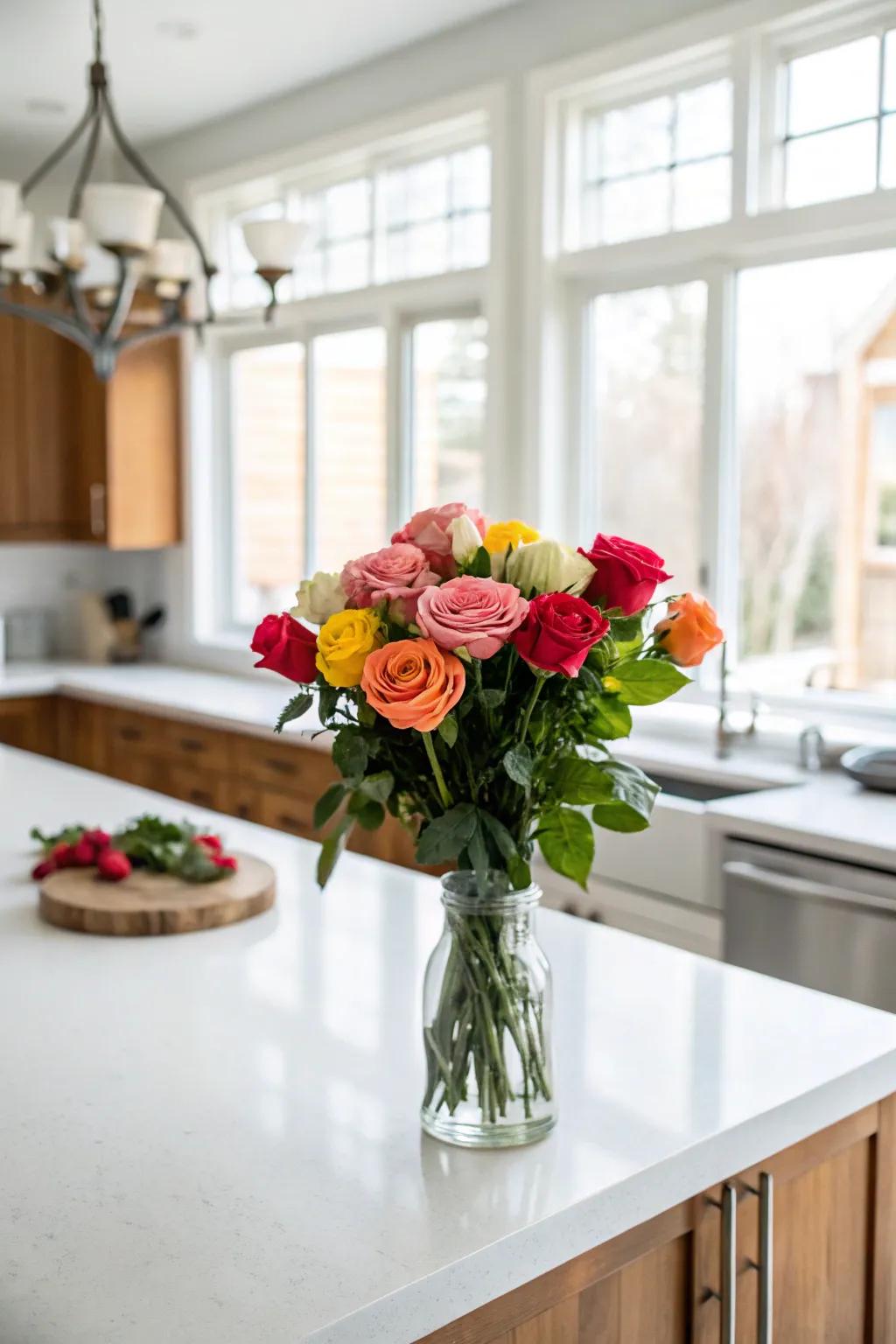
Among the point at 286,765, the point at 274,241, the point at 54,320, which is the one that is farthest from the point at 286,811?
the point at 274,241

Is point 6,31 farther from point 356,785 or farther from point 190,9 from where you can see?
point 356,785

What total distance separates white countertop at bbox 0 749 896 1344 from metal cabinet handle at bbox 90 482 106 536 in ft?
12.4

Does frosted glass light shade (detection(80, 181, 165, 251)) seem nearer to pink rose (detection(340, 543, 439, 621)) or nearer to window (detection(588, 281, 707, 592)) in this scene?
window (detection(588, 281, 707, 592))

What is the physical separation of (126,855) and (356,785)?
96cm

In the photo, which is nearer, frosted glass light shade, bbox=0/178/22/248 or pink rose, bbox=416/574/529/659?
pink rose, bbox=416/574/529/659

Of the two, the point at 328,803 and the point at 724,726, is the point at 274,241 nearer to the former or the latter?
the point at 724,726

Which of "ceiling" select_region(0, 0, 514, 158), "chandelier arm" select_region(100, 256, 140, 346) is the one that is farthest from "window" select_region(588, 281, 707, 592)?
"chandelier arm" select_region(100, 256, 140, 346)

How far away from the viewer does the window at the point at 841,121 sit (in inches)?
132

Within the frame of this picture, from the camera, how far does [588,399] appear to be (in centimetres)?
418

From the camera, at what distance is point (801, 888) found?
2596 mm

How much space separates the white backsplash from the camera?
6.02m

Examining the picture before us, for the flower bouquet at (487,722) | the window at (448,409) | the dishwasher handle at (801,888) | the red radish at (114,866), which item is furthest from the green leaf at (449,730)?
the window at (448,409)

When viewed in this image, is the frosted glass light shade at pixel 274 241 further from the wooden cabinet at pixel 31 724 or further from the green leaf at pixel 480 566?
the wooden cabinet at pixel 31 724

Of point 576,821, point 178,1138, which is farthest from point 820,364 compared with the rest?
point 178,1138
